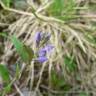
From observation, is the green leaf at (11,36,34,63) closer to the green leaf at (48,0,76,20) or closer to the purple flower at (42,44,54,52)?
the purple flower at (42,44,54,52)

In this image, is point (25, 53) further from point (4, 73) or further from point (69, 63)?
point (69, 63)

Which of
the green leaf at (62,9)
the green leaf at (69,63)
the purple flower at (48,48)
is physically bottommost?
the green leaf at (69,63)

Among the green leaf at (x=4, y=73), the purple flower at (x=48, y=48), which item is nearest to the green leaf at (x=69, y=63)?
the purple flower at (x=48, y=48)

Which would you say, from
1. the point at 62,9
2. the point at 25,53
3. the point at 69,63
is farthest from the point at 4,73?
the point at 62,9

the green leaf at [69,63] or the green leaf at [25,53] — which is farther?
the green leaf at [69,63]

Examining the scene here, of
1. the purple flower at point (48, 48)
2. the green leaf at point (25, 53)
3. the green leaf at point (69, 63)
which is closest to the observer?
the green leaf at point (25, 53)

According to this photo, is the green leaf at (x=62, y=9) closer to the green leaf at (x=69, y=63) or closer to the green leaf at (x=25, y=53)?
the green leaf at (x=69, y=63)

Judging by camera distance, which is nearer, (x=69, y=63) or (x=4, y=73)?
(x=4, y=73)

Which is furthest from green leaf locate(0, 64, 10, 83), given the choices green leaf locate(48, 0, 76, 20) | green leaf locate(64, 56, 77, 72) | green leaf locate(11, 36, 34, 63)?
green leaf locate(48, 0, 76, 20)

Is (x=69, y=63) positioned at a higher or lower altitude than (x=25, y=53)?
lower

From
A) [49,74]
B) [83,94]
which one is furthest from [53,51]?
[83,94]

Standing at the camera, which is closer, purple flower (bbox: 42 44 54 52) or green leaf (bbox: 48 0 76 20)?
purple flower (bbox: 42 44 54 52)

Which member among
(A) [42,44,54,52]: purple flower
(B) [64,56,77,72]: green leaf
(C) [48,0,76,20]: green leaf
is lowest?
(B) [64,56,77,72]: green leaf
